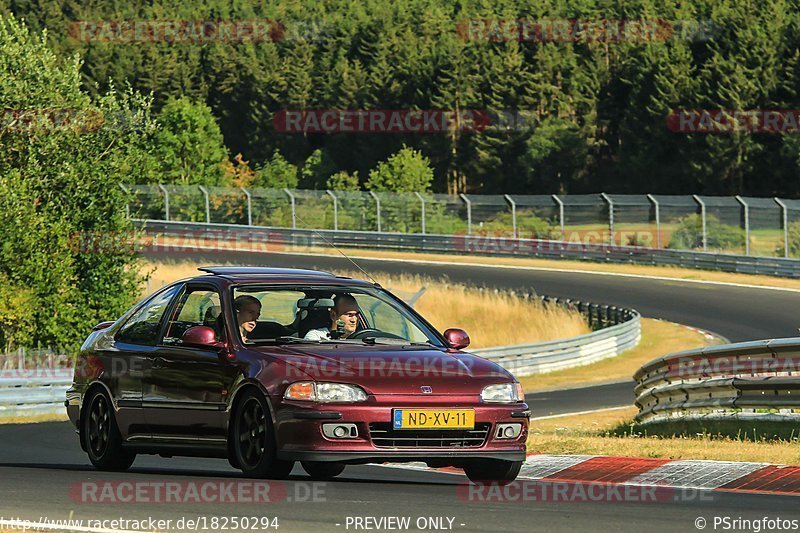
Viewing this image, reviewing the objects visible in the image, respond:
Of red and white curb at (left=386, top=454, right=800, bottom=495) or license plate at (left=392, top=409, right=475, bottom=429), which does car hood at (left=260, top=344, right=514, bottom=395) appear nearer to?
license plate at (left=392, top=409, right=475, bottom=429)

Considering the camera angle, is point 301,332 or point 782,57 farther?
point 782,57

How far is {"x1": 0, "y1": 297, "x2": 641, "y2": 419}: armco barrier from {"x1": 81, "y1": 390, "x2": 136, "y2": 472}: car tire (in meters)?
10.4

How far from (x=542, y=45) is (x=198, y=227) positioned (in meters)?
49.6

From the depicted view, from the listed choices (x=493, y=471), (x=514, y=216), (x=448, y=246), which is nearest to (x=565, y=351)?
(x=493, y=471)

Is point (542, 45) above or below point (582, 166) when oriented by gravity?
above

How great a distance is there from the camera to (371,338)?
1045 cm

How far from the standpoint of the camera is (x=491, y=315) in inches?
1519

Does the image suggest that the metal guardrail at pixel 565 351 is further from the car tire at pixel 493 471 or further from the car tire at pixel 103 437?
the car tire at pixel 493 471

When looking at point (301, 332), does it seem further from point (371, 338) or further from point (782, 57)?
point (782, 57)

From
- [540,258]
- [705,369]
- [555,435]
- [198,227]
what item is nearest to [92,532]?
[555,435]

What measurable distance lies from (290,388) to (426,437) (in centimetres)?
92

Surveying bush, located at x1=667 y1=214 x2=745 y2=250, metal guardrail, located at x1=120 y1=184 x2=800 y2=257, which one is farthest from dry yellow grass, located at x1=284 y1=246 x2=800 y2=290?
bush, located at x1=667 y1=214 x2=745 y2=250

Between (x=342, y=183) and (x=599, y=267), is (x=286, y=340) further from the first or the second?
(x=342, y=183)

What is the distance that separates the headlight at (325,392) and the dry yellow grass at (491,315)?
86.4ft
